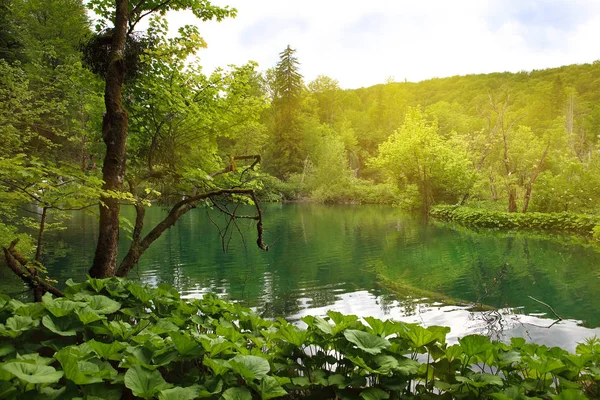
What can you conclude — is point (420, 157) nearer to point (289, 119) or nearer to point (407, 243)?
point (407, 243)

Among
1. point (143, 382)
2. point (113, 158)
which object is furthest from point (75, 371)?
point (113, 158)

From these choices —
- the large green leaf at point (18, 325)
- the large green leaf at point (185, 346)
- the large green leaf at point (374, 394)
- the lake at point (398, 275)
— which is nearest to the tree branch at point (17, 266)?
the large green leaf at point (18, 325)

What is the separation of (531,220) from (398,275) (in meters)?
12.4

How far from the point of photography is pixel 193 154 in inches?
372

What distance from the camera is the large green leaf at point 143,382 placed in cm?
176

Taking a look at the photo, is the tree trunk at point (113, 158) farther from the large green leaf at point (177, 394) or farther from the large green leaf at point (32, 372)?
the large green leaf at point (177, 394)

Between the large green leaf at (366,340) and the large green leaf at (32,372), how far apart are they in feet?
4.32

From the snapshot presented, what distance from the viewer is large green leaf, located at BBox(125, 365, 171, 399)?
1764 millimetres

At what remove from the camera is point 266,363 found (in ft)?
6.54

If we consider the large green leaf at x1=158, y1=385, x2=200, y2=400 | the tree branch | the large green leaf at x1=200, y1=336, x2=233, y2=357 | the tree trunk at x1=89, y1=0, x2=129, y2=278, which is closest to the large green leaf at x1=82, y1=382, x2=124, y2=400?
the large green leaf at x1=158, y1=385, x2=200, y2=400

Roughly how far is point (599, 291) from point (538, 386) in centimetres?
913

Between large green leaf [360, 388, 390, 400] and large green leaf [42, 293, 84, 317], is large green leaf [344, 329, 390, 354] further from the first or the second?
large green leaf [42, 293, 84, 317]

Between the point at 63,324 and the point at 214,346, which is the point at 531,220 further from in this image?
the point at 63,324

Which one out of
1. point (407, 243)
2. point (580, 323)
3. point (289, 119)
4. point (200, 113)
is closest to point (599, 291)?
point (580, 323)
